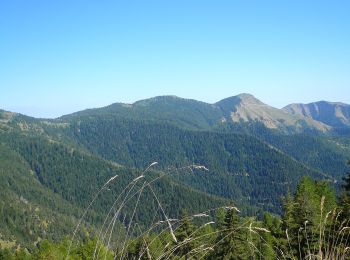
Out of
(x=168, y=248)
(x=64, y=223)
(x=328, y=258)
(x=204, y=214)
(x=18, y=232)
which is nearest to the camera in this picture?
(x=204, y=214)

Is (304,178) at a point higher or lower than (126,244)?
lower

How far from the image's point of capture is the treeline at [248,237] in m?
2.99

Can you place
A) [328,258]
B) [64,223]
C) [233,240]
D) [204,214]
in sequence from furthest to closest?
[64,223]
[233,240]
[328,258]
[204,214]

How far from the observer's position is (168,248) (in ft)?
10.5

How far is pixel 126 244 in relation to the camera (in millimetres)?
2965

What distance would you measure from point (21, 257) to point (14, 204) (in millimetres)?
148689

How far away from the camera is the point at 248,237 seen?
6008 mm

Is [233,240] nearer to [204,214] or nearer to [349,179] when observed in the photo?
[349,179]

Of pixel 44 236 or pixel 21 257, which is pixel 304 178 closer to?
pixel 21 257

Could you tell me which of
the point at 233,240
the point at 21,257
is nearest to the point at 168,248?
the point at 233,240

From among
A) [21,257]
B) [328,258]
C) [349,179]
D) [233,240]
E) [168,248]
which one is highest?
[168,248]

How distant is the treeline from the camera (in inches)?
118

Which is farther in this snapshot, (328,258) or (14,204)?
(14,204)

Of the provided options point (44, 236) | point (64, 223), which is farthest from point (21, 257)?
point (64, 223)
